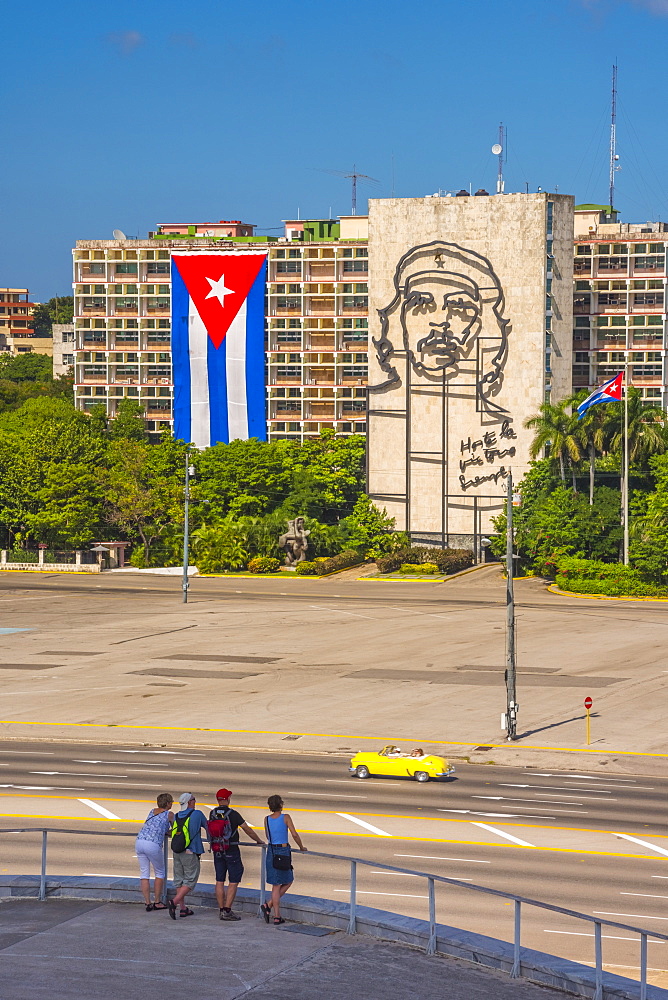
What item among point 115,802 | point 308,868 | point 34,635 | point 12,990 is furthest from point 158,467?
point 12,990

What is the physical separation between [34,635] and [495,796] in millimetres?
47070

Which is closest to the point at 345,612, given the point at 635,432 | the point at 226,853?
the point at 635,432

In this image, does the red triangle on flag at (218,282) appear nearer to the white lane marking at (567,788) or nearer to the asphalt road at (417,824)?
the asphalt road at (417,824)

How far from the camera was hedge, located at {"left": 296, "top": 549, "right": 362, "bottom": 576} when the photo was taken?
380ft

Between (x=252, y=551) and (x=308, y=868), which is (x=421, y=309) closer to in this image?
(x=252, y=551)

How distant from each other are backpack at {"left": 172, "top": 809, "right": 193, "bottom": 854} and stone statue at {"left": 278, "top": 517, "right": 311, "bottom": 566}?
9670 centimetres

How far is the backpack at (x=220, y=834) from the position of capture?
893 inches

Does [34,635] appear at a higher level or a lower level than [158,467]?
lower

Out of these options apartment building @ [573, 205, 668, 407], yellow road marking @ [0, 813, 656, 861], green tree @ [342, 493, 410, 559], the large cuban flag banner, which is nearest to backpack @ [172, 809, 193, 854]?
yellow road marking @ [0, 813, 656, 861]

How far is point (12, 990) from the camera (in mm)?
18516

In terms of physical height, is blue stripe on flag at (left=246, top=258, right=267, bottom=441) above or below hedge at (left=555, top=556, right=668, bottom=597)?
above

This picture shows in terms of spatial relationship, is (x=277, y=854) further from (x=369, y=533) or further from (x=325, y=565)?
(x=369, y=533)

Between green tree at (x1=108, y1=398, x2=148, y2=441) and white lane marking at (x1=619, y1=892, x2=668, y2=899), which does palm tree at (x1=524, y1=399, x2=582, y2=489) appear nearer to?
green tree at (x1=108, y1=398, x2=148, y2=441)
